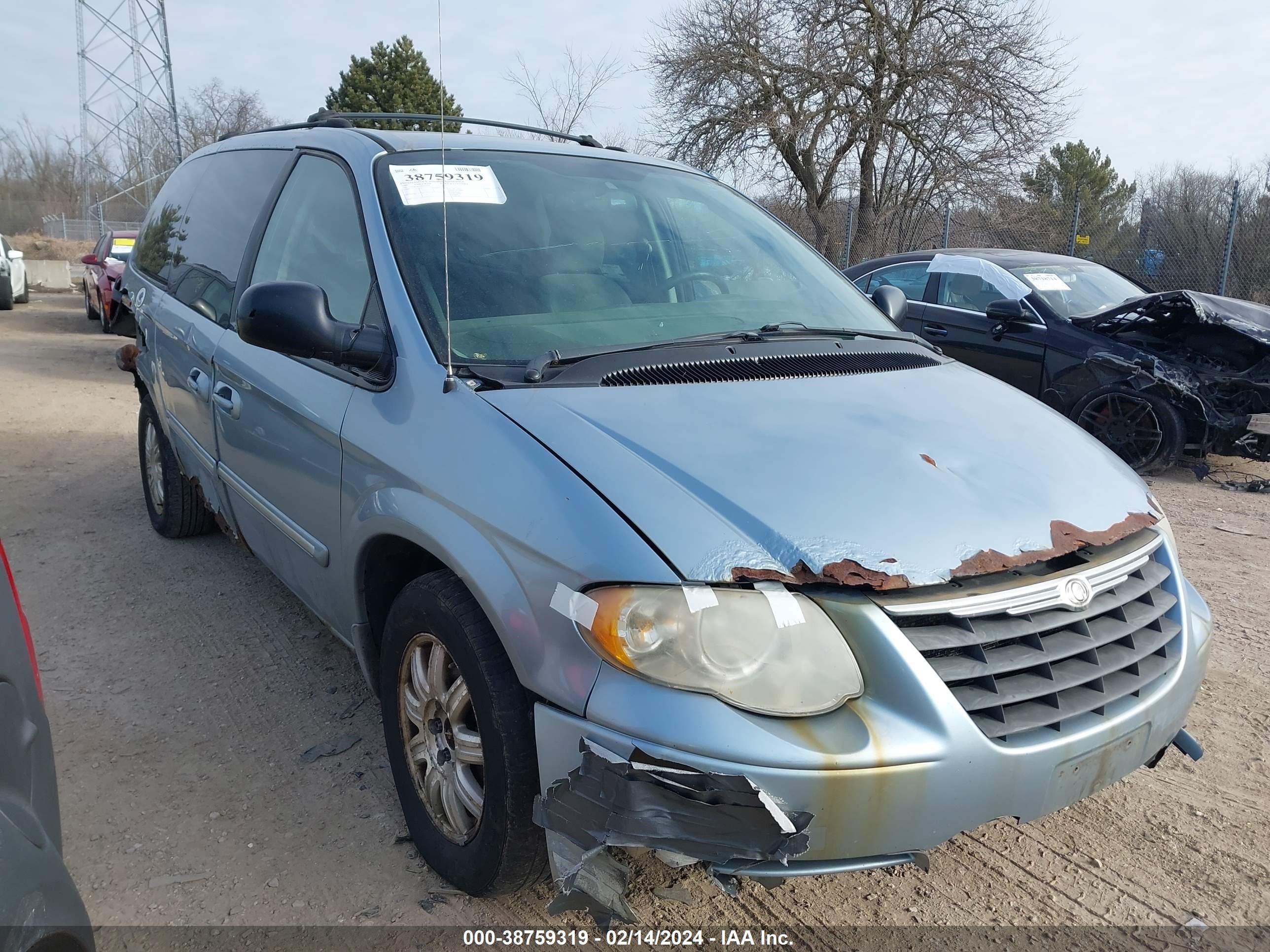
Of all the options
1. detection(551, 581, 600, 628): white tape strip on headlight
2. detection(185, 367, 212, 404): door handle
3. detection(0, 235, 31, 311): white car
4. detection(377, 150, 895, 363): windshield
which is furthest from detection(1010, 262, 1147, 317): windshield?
detection(0, 235, 31, 311): white car

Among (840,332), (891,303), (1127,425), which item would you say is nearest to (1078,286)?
(1127,425)

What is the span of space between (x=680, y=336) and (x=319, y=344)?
3.22 ft

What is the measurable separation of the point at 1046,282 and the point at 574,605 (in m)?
6.84

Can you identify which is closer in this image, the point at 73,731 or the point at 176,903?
the point at 176,903

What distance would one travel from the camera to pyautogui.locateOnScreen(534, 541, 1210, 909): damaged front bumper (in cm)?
169

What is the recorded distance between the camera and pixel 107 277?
13523mm

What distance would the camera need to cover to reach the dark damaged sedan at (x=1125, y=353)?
6.53 meters

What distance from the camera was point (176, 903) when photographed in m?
2.32

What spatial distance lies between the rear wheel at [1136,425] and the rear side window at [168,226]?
582 centimetres

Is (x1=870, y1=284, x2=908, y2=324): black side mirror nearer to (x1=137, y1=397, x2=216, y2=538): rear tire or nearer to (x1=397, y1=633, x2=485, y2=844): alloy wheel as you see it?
(x1=397, y1=633, x2=485, y2=844): alloy wheel

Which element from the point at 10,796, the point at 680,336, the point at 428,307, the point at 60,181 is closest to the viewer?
the point at 10,796

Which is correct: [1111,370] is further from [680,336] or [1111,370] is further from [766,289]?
[680,336]

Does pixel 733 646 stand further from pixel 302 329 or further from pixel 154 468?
Answer: pixel 154 468

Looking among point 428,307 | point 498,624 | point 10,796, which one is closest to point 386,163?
point 428,307
